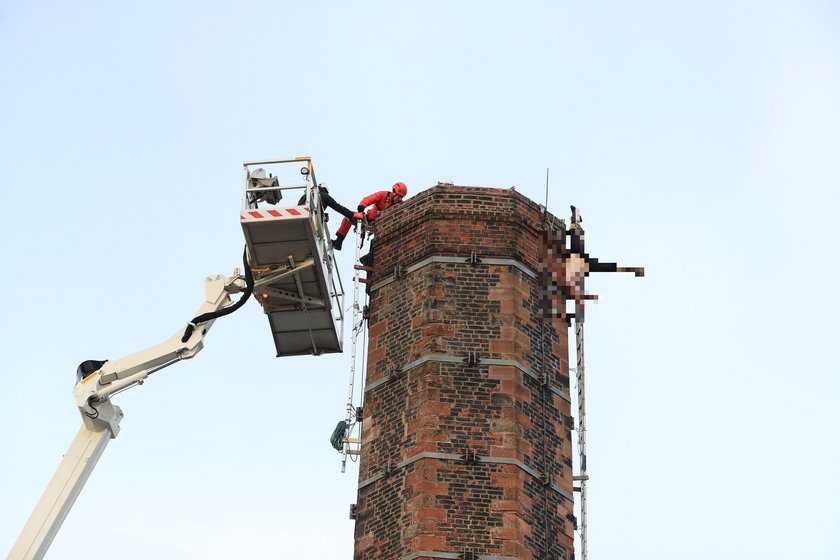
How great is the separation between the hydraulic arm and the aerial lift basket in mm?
555

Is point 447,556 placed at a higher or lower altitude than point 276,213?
lower

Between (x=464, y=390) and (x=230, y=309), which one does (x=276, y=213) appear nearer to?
(x=230, y=309)

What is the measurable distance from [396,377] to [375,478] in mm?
1801

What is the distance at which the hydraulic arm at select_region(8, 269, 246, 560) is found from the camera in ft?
92.2

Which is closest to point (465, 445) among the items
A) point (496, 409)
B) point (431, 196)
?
point (496, 409)

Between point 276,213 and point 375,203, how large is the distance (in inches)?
126

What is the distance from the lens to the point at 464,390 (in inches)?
1121

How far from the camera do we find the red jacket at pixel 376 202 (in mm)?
31734

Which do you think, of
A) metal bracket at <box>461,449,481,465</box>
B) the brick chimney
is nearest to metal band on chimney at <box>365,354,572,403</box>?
the brick chimney

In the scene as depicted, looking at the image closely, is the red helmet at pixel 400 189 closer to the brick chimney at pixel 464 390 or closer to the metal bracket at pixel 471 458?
the brick chimney at pixel 464 390

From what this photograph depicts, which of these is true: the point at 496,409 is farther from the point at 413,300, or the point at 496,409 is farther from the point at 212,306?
the point at 212,306

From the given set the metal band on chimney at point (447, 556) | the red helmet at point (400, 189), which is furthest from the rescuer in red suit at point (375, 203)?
the metal band on chimney at point (447, 556)

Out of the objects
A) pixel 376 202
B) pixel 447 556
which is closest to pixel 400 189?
pixel 376 202

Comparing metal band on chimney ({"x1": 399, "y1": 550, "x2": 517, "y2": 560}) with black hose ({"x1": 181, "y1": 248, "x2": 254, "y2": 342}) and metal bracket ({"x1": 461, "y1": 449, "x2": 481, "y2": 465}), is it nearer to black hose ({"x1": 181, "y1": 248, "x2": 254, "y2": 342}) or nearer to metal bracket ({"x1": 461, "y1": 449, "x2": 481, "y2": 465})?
metal bracket ({"x1": 461, "y1": 449, "x2": 481, "y2": 465})
